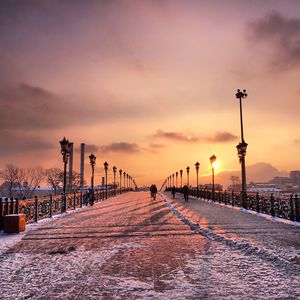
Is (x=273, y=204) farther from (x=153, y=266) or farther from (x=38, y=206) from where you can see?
(x=38, y=206)

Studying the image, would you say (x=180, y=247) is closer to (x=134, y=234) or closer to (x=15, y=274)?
(x=134, y=234)

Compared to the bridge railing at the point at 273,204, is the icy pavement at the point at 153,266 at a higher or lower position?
lower

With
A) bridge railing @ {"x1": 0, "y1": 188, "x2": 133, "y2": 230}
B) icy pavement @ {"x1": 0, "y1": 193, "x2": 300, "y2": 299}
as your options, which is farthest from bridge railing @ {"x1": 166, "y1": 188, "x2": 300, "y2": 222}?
bridge railing @ {"x1": 0, "y1": 188, "x2": 133, "y2": 230}

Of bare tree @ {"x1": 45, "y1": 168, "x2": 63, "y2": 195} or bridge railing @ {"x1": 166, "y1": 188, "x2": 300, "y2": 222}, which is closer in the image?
bridge railing @ {"x1": 166, "y1": 188, "x2": 300, "y2": 222}

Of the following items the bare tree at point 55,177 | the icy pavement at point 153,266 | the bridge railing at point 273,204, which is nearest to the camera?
the icy pavement at point 153,266

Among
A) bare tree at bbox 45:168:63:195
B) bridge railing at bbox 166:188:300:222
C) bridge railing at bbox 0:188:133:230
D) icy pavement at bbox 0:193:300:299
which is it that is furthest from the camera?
bare tree at bbox 45:168:63:195

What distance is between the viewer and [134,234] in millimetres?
10266

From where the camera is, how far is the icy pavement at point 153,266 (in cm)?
468

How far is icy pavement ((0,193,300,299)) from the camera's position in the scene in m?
4.68

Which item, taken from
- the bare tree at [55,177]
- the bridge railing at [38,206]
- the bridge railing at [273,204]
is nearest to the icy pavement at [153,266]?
the bridge railing at [38,206]

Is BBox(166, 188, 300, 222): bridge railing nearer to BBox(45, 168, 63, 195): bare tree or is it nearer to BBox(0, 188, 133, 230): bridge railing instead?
BBox(0, 188, 133, 230): bridge railing

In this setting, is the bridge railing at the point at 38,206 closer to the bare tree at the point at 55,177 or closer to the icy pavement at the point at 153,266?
the icy pavement at the point at 153,266

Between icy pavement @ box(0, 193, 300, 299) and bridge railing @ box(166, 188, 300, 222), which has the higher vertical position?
bridge railing @ box(166, 188, 300, 222)

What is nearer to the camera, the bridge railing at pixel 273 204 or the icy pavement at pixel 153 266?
the icy pavement at pixel 153 266
